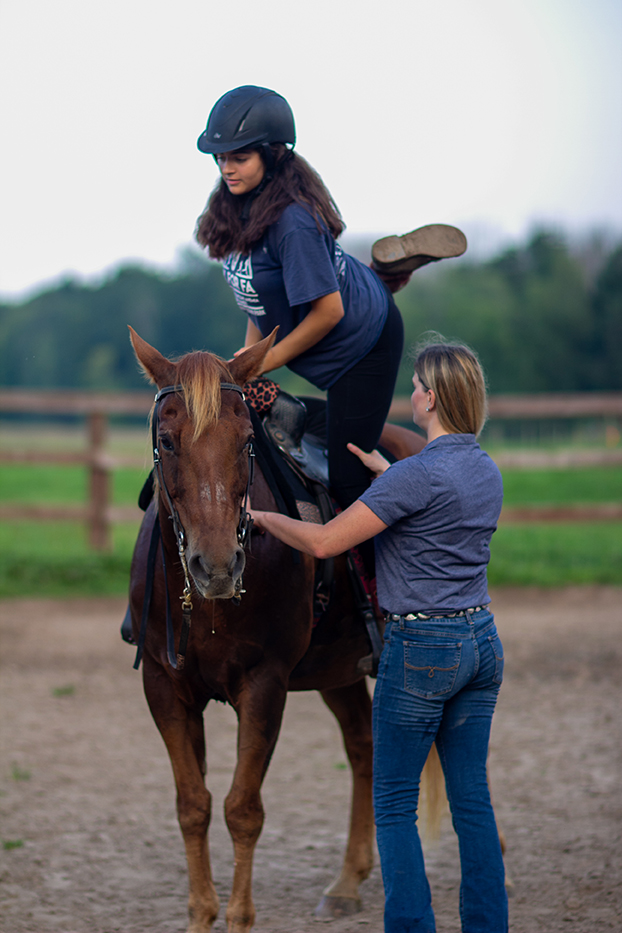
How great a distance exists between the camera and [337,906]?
3.32m

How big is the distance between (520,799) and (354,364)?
98.9 inches

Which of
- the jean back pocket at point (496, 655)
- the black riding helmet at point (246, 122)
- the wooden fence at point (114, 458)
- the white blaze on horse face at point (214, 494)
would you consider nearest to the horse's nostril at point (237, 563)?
the white blaze on horse face at point (214, 494)

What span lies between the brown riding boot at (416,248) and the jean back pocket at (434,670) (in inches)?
62.9

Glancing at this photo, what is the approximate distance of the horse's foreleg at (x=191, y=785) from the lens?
2895mm

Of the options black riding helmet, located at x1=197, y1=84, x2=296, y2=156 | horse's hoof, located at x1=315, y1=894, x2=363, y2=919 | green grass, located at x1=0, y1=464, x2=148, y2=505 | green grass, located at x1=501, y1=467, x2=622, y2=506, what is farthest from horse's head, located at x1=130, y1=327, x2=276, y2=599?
green grass, located at x1=0, y1=464, x2=148, y2=505

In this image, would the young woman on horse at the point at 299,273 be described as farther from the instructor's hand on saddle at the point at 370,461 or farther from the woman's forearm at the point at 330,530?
the woman's forearm at the point at 330,530

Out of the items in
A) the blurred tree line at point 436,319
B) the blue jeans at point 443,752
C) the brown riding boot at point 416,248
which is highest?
the blurred tree line at point 436,319

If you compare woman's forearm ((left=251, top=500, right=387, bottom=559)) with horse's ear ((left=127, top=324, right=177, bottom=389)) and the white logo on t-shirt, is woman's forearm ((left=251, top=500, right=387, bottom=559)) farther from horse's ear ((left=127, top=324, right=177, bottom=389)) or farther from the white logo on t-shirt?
the white logo on t-shirt

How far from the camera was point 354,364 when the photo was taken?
324 cm

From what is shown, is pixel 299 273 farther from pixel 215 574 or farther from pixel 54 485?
pixel 54 485

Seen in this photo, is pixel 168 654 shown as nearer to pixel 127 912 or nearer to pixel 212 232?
pixel 127 912

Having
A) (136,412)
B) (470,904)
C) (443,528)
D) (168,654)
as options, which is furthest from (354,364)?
(136,412)

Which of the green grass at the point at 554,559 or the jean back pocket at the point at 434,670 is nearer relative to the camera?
the jean back pocket at the point at 434,670

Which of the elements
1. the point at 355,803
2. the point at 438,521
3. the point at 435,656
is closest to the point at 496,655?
the point at 435,656
